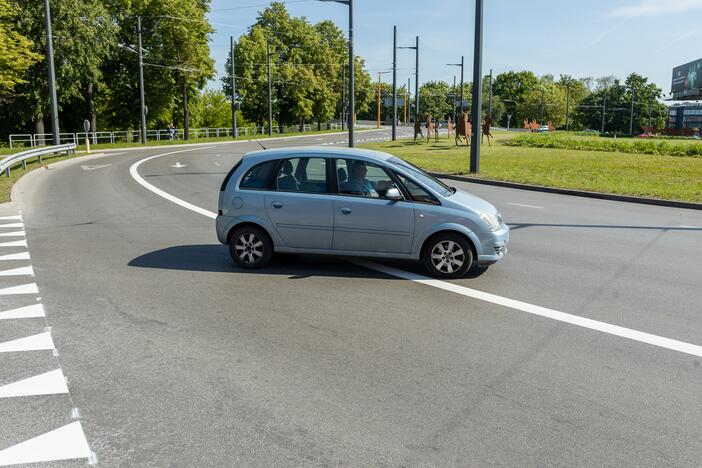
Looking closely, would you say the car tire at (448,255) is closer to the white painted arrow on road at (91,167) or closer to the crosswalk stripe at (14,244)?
the crosswalk stripe at (14,244)

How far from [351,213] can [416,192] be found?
0.87 meters

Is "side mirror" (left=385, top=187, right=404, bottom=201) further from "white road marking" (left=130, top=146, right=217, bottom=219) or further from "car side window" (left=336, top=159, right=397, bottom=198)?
"white road marking" (left=130, top=146, right=217, bottom=219)

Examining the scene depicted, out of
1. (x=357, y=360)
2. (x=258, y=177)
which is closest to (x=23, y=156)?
(x=258, y=177)

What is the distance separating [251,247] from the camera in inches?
337

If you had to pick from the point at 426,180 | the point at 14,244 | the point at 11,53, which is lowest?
the point at 14,244

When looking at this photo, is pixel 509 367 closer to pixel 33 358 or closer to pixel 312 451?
pixel 312 451

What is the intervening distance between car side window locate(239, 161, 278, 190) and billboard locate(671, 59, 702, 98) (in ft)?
272

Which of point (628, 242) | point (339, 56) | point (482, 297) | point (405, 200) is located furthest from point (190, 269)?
point (339, 56)

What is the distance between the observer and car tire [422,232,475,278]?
8.05 meters

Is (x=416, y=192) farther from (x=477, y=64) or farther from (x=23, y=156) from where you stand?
(x=23, y=156)

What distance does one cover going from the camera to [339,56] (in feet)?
311

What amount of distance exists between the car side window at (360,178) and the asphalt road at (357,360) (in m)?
1.07

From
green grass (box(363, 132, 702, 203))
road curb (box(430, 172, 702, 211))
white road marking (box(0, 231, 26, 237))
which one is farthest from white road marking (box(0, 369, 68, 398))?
green grass (box(363, 132, 702, 203))

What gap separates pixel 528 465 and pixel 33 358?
4067mm
